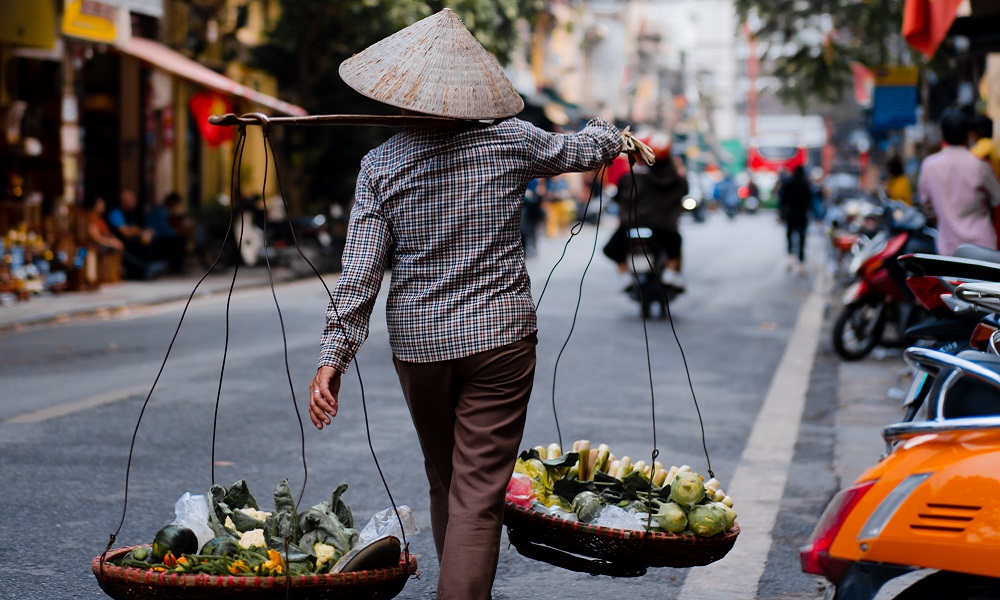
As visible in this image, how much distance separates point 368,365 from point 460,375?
6.88m

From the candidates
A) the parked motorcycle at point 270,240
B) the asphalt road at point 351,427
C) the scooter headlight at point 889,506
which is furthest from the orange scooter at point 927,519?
the parked motorcycle at point 270,240

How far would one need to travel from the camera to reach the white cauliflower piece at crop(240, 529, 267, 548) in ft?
12.7

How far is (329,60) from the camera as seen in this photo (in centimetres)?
2364

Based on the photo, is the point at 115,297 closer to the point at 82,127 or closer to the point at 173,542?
the point at 82,127

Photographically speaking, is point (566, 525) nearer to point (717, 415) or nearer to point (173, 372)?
point (717, 415)

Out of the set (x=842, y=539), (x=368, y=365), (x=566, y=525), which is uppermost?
(x=842, y=539)

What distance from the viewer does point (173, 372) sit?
1017 centimetres

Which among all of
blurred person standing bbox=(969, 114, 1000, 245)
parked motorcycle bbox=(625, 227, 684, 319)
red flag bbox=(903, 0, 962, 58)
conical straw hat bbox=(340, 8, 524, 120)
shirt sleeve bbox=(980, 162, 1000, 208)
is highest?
red flag bbox=(903, 0, 962, 58)

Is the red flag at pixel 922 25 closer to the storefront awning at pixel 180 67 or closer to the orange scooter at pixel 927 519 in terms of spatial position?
the orange scooter at pixel 927 519

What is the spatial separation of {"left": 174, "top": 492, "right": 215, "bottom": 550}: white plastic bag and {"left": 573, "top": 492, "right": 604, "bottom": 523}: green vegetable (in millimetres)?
1076

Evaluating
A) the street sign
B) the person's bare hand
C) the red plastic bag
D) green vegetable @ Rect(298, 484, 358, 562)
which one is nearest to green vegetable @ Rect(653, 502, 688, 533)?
the red plastic bag

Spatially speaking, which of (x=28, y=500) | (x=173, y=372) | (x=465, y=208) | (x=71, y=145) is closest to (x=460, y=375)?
(x=465, y=208)

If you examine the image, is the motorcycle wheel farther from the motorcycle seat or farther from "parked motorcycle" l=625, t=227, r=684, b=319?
the motorcycle seat

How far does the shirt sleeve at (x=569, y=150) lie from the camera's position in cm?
402
